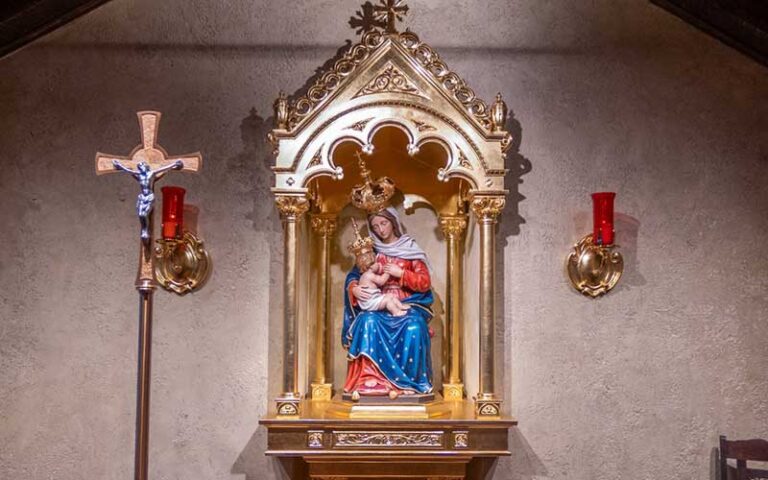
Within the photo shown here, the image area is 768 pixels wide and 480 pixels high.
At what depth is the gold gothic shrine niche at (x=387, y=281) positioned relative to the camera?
3.63 m

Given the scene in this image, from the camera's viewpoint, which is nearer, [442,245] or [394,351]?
[394,351]

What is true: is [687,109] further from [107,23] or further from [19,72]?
[19,72]

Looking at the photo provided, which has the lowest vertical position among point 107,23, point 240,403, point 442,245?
point 240,403

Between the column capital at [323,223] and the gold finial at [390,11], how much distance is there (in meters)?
0.97

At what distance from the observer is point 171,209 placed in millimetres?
3834

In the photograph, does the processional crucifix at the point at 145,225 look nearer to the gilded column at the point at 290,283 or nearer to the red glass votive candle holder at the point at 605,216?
the gilded column at the point at 290,283

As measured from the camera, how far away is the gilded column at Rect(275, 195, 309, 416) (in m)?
3.73

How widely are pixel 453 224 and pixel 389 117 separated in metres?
0.70

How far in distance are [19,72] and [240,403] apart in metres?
2.01

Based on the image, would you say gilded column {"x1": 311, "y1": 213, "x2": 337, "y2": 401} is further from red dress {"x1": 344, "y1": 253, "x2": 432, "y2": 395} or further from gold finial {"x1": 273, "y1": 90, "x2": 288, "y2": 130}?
gold finial {"x1": 273, "y1": 90, "x2": 288, "y2": 130}

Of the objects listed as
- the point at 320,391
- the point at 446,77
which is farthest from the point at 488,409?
the point at 446,77

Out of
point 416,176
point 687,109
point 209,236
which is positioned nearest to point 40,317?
point 209,236

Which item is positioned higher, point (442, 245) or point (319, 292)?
point (442, 245)

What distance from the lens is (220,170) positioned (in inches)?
161
